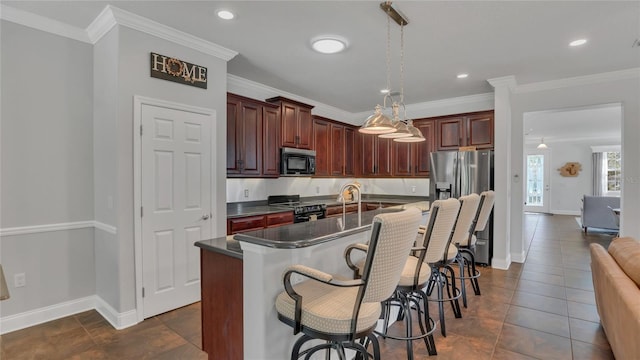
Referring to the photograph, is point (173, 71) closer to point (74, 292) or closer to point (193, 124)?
point (193, 124)

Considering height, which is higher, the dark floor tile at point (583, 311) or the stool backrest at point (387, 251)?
the stool backrest at point (387, 251)

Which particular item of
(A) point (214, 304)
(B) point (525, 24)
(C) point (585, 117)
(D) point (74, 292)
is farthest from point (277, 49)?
(C) point (585, 117)

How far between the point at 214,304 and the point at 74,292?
6.58 ft

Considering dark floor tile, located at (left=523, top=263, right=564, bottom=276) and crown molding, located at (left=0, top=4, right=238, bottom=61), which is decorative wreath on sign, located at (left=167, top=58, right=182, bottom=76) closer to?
crown molding, located at (left=0, top=4, right=238, bottom=61)

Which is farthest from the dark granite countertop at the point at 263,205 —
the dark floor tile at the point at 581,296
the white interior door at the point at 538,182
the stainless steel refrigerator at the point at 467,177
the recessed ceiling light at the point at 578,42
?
the white interior door at the point at 538,182

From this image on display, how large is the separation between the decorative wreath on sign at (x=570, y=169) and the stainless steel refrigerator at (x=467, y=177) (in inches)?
317

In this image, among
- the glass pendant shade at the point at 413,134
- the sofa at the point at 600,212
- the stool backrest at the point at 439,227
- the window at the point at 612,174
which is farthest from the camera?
the window at the point at 612,174

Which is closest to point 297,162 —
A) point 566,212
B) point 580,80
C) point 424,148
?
point 424,148

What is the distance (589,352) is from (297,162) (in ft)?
12.2

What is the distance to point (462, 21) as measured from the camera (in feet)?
8.66

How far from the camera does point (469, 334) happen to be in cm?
254

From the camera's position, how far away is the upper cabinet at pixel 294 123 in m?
4.44

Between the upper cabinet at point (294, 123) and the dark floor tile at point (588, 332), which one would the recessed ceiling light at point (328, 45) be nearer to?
the upper cabinet at point (294, 123)

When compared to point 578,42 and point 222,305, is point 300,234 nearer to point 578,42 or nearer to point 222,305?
point 222,305
